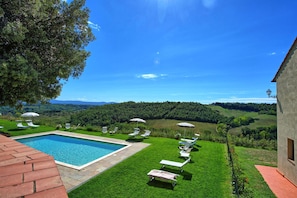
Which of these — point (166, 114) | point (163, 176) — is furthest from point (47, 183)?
point (166, 114)

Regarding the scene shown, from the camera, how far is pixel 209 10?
10766 mm

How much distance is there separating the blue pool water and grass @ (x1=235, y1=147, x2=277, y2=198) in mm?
7695

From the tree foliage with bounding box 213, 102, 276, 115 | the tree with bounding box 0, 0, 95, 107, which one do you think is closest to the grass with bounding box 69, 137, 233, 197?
the tree with bounding box 0, 0, 95, 107

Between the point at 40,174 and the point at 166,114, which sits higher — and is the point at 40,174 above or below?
above

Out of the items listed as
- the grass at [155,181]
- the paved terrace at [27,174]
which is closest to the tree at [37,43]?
the paved terrace at [27,174]

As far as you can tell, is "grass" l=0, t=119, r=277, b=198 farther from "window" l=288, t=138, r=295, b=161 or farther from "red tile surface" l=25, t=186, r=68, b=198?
"red tile surface" l=25, t=186, r=68, b=198

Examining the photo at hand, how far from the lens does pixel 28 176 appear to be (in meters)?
2.65

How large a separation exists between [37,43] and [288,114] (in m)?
9.15

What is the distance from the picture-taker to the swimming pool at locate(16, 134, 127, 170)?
1007cm

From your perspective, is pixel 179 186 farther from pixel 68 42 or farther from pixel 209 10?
pixel 209 10

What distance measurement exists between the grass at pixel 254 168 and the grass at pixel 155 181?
2.60 feet

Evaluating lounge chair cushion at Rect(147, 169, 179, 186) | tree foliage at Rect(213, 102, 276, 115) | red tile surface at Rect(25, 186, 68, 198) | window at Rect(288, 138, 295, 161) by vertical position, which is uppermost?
tree foliage at Rect(213, 102, 276, 115)

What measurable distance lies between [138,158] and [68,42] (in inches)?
266

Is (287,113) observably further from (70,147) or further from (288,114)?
(70,147)
